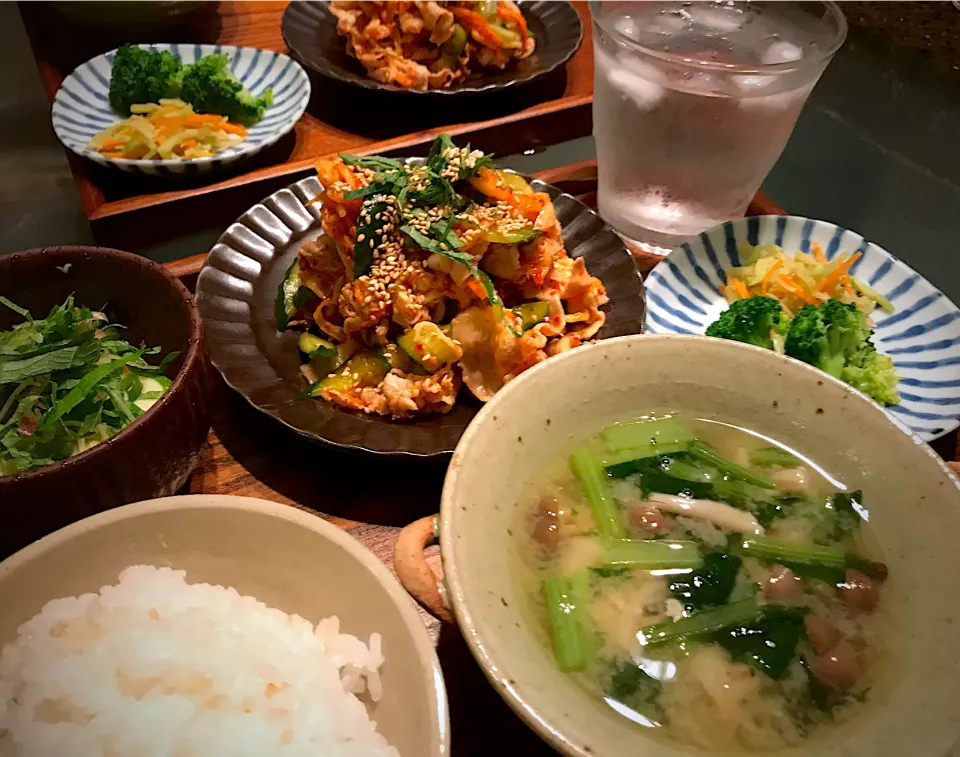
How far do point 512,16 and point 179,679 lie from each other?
8.21 feet

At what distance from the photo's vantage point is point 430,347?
1.63 metres

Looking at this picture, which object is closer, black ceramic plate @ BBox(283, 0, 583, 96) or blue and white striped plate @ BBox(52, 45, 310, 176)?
blue and white striped plate @ BBox(52, 45, 310, 176)

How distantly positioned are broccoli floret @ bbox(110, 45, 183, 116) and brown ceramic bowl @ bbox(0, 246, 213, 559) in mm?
1240

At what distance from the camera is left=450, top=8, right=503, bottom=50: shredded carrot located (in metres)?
2.61

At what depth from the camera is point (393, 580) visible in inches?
41.4

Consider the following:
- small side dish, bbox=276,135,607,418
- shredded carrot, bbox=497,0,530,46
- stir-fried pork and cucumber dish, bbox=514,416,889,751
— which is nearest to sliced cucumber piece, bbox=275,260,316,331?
small side dish, bbox=276,135,607,418

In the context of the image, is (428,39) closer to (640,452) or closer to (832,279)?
(832,279)

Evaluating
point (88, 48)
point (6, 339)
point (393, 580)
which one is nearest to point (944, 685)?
point (393, 580)

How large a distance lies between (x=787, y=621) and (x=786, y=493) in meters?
0.25

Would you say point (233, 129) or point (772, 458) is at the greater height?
point (233, 129)

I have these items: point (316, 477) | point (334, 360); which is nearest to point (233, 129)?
point (334, 360)

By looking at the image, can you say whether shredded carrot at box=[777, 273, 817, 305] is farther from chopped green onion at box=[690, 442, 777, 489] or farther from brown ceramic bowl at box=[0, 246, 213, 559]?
brown ceramic bowl at box=[0, 246, 213, 559]

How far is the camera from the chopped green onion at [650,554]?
119cm

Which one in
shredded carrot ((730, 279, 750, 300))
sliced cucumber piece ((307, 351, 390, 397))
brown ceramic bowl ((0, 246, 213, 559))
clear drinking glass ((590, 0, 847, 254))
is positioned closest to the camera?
brown ceramic bowl ((0, 246, 213, 559))
